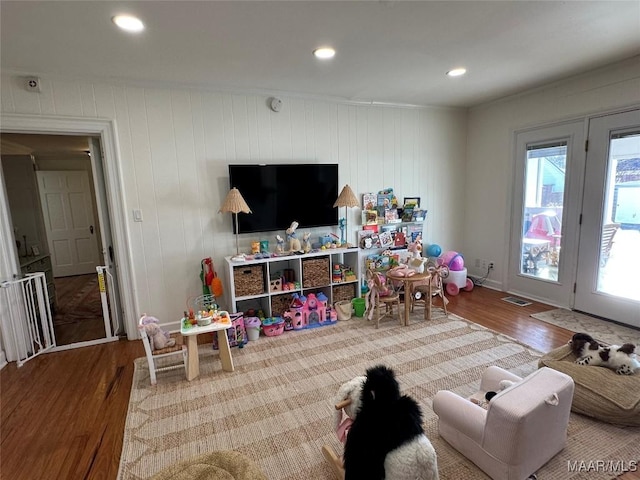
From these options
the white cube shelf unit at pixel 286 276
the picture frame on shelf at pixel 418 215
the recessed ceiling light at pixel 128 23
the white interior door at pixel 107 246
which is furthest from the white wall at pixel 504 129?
the white interior door at pixel 107 246

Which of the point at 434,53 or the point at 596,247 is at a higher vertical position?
the point at 434,53

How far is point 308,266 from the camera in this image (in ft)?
11.7

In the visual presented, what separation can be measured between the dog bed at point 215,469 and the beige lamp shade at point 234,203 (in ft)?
6.89

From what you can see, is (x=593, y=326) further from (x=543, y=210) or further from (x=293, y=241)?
(x=293, y=241)

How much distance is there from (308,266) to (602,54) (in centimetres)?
328

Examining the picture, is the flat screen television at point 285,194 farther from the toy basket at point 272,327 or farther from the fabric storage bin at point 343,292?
the toy basket at point 272,327

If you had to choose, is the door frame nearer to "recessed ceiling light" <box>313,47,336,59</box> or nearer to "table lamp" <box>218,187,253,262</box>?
"table lamp" <box>218,187,253,262</box>

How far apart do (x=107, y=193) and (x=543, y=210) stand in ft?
15.6

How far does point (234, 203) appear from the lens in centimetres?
323

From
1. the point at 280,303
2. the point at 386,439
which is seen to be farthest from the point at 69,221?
the point at 386,439

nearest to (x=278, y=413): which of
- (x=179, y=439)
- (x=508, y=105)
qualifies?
(x=179, y=439)

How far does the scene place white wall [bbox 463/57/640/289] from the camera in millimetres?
3133

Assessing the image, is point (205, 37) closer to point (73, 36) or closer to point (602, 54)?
point (73, 36)

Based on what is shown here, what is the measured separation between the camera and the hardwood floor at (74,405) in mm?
1800
